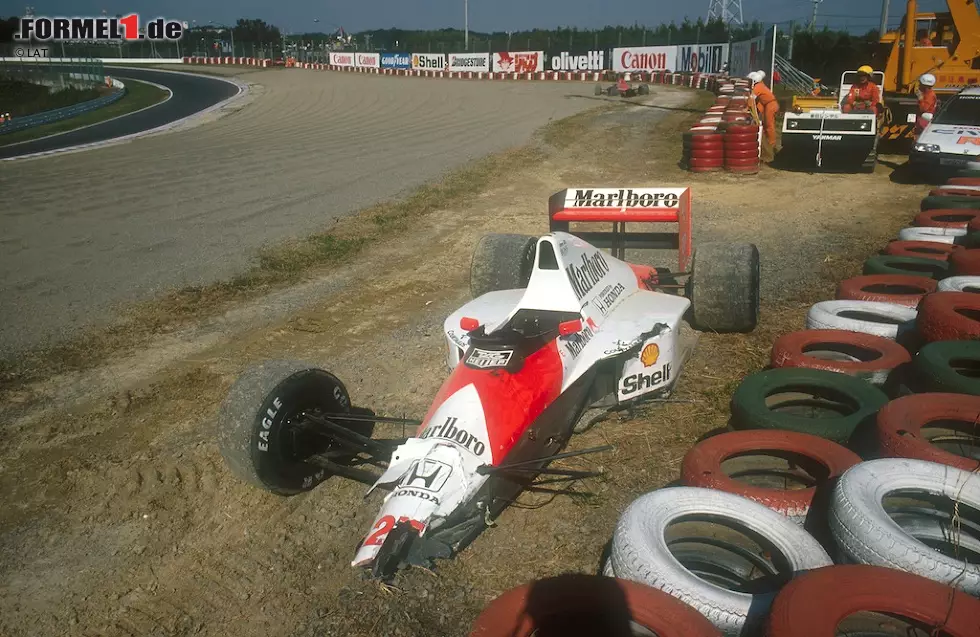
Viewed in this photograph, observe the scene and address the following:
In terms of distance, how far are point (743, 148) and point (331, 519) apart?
1443 cm

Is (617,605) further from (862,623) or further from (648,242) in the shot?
(648,242)

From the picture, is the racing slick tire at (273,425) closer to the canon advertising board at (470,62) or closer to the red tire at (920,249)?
the red tire at (920,249)

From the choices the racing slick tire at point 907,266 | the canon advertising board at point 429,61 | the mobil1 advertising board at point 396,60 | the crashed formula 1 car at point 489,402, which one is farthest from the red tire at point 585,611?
the mobil1 advertising board at point 396,60

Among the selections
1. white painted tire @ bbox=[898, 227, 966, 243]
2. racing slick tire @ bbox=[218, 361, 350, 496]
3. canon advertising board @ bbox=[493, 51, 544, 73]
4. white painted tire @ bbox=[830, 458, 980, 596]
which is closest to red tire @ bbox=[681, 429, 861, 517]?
white painted tire @ bbox=[830, 458, 980, 596]

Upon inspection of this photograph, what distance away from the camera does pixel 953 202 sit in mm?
11172

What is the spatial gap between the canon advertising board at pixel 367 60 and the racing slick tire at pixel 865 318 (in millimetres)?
64915

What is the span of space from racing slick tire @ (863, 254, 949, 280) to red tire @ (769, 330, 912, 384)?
2.11 metres

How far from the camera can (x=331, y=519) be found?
496 cm

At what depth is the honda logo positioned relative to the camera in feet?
13.8

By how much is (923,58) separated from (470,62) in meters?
44.0

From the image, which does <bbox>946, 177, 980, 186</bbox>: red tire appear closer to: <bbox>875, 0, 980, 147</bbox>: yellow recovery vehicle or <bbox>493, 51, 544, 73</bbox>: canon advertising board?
<bbox>875, 0, 980, 147</bbox>: yellow recovery vehicle

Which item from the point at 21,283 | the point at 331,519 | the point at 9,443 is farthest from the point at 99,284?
the point at 331,519

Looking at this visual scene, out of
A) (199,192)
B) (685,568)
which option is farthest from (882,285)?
(199,192)

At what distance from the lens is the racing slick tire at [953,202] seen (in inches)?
436
